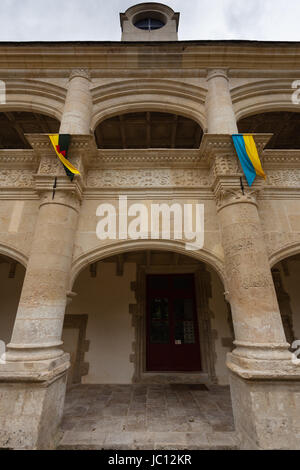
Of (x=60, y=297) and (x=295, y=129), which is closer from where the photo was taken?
(x=60, y=297)

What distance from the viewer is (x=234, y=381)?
318 cm

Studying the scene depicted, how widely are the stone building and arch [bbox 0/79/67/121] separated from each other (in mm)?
46

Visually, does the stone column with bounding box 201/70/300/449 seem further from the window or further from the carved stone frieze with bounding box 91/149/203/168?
the window

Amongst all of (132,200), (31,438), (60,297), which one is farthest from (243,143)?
(31,438)

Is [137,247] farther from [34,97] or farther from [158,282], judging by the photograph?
[34,97]

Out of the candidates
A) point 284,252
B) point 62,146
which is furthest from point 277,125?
point 62,146

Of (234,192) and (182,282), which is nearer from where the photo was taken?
(234,192)

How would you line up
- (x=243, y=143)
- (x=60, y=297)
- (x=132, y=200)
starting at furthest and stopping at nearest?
1. (x=132, y=200)
2. (x=243, y=143)
3. (x=60, y=297)

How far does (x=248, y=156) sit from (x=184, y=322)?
5.06m

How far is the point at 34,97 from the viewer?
18.0 feet

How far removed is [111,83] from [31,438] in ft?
23.2

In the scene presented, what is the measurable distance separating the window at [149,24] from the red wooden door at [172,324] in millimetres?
10017

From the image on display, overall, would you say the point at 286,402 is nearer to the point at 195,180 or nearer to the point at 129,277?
the point at 195,180

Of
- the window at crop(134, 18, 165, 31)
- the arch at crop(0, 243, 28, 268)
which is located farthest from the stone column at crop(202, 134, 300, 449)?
the window at crop(134, 18, 165, 31)
